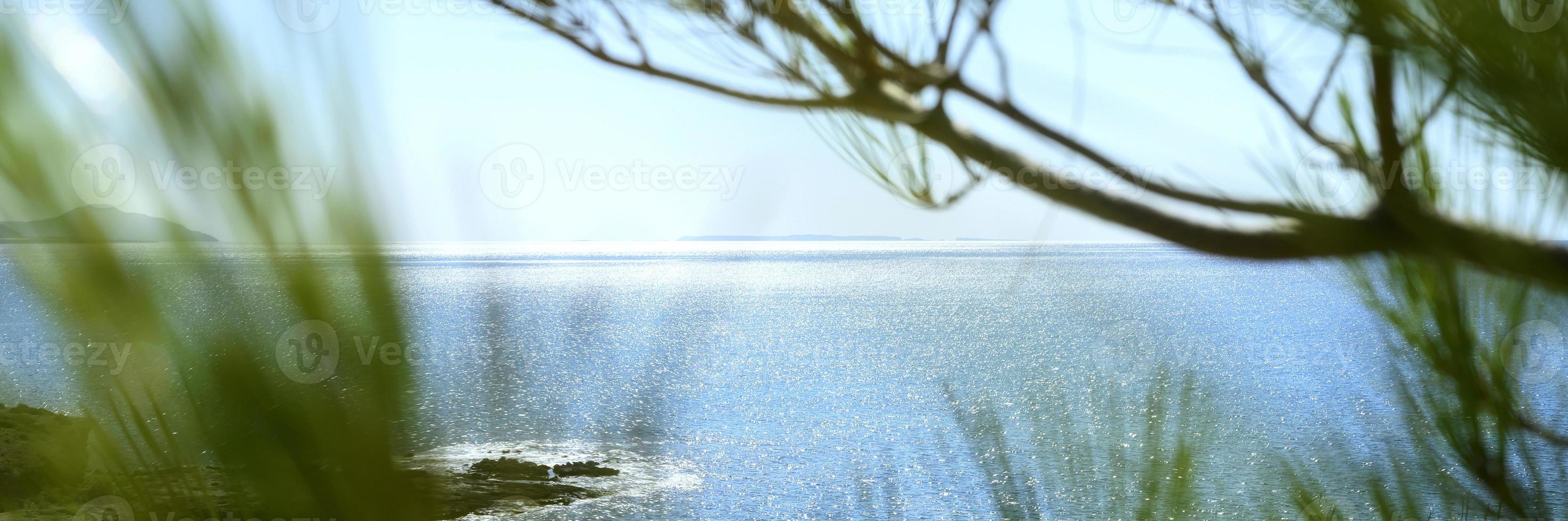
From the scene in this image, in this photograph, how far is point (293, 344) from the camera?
454 millimetres

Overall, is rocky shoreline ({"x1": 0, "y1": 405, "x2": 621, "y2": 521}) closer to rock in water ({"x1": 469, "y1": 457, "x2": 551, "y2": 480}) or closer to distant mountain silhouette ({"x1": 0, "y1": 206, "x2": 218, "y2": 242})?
Result: distant mountain silhouette ({"x1": 0, "y1": 206, "x2": 218, "y2": 242})

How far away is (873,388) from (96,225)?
93.7 feet

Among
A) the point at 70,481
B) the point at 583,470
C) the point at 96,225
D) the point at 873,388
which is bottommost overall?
the point at 873,388

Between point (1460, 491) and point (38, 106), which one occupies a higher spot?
point (38, 106)

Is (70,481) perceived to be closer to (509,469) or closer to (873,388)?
(509,469)

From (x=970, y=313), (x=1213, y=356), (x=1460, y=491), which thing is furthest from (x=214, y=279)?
(x=970, y=313)

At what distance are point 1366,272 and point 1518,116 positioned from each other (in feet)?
0.70

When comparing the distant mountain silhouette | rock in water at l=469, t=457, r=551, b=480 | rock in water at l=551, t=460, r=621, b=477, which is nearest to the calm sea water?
the distant mountain silhouette

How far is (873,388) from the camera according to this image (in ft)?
93.7

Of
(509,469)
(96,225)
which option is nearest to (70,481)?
(96,225)

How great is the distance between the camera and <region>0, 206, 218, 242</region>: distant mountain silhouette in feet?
1.19

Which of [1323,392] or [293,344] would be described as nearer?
[293,344]

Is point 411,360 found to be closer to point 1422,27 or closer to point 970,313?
point 1422,27

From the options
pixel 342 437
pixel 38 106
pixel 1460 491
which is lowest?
pixel 1460 491
